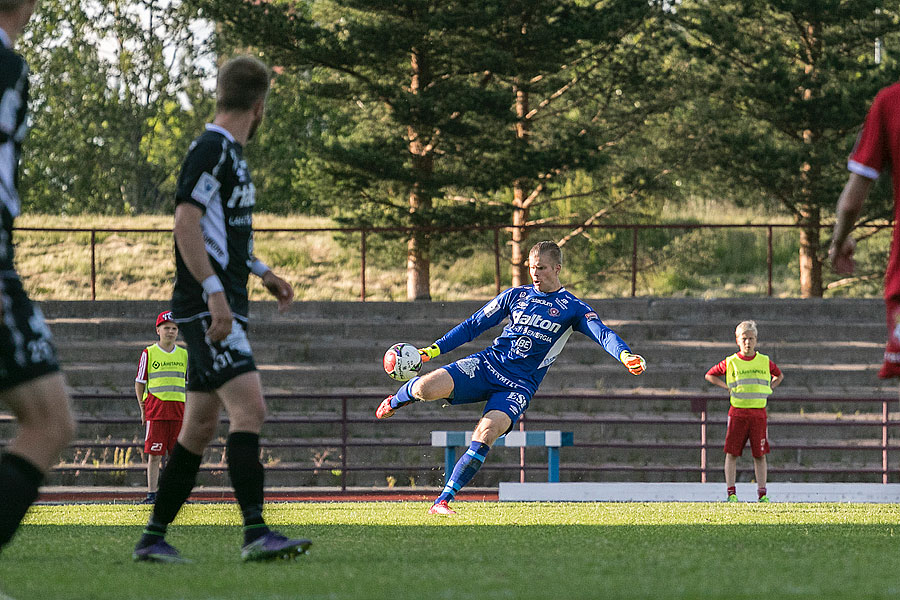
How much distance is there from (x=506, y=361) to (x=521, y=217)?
20.9 meters

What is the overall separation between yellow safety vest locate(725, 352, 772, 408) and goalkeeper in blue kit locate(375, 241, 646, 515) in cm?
482

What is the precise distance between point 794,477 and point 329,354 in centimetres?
814

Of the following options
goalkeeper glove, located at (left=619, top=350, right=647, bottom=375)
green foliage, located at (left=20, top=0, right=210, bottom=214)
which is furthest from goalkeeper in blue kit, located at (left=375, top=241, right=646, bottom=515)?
green foliage, located at (left=20, top=0, right=210, bottom=214)

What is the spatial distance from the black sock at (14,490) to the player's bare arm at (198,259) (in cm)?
110

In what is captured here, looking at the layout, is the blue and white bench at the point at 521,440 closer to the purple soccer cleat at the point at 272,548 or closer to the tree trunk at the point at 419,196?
the purple soccer cleat at the point at 272,548

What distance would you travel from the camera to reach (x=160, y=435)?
12867 mm

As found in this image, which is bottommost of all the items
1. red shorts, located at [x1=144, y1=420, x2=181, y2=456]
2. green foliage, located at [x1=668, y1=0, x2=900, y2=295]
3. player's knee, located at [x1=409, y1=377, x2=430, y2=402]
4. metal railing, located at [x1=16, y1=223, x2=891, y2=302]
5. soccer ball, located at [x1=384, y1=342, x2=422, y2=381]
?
red shorts, located at [x1=144, y1=420, x2=181, y2=456]

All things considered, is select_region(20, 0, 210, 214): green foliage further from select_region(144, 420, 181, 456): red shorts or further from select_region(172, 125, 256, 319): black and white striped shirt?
select_region(172, 125, 256, 319): black and white striped shirt

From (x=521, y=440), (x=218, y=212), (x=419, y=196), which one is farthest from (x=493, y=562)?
(x=419, y=196)

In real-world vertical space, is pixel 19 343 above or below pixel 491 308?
below

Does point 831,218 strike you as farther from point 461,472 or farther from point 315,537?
point 315,537

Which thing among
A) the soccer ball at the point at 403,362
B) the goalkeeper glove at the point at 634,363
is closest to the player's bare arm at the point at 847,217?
the goalkeeper glove at the point at 634,363

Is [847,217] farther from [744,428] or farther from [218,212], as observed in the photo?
[744,428]

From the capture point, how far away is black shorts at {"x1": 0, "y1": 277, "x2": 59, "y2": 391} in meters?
3.64
